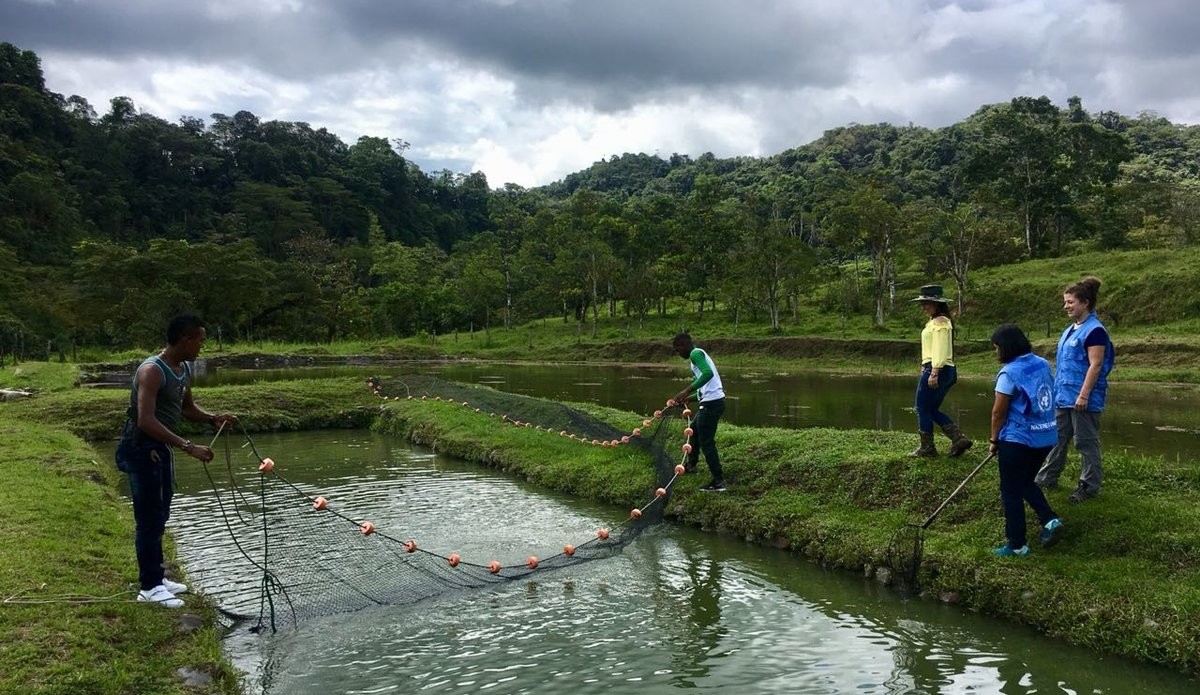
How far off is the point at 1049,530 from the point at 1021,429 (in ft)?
3.87

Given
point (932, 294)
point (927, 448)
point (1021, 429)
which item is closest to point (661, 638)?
point (1021, 429)

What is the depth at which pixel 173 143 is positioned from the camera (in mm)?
100875

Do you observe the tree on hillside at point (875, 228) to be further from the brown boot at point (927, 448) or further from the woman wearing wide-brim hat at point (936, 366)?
the woman wearing wide-brim hat at point (936, 366)

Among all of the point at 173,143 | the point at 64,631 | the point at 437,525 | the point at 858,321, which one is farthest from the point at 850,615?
the point at 173,143

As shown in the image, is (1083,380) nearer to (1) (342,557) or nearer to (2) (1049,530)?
(2) (1049,530)

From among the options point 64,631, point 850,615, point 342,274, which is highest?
point 342,274

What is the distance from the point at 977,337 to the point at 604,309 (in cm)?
3739

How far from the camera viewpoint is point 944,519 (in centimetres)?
916

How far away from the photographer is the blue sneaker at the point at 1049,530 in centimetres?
788

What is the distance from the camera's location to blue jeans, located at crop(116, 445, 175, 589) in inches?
266

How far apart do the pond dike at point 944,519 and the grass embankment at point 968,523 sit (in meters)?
0.01

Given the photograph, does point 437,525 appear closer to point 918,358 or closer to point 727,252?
point 918,358

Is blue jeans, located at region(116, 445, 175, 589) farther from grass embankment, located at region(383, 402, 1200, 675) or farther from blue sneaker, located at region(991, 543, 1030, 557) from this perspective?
blue sneaker, located at region(991, 543, 1030, 557)

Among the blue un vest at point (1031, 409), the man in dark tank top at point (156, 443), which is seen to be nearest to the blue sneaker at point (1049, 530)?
the blue un vest at point (1031, 409)
